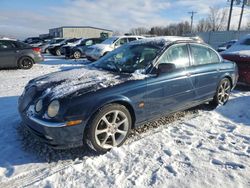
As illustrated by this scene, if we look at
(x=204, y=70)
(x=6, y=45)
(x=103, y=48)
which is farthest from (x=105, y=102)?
(x=103, y=48)

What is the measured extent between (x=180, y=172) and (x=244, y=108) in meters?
3.17

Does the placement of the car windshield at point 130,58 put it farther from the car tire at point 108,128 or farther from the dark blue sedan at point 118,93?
the car tire at point 108,128

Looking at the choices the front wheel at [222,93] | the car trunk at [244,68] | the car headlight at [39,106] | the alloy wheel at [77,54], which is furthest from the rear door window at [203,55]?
the alloy wheel at [77,54]

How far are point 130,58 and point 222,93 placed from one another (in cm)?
250

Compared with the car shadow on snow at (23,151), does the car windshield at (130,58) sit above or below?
above

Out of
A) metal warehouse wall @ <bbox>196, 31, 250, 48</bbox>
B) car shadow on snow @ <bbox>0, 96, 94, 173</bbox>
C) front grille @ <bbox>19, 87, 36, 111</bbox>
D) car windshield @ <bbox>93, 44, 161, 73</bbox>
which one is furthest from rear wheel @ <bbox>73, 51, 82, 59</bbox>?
metal warehouse wall @ <bbox>196, 31, 250, 48</bbox>

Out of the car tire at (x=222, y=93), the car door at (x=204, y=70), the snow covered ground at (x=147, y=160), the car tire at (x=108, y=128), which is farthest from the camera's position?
the car tire at (x=222, y=93)

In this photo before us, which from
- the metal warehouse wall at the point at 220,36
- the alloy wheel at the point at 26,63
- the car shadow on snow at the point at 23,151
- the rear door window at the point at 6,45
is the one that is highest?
the metal warehouse wall at the point at 220,36

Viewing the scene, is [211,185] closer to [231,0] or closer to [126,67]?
[126,67]

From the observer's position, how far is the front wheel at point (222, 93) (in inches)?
209

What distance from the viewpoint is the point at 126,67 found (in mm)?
4059

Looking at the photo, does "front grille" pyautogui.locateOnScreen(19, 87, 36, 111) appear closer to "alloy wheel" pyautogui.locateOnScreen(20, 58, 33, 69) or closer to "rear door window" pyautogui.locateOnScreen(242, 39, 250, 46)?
"rear door window" pyautogui.locateOnScreen(242, 39, 250, 46)

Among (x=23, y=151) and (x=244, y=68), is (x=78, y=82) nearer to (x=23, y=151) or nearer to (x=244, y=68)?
(x=23, y=151)

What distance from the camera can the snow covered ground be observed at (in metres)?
2.77
